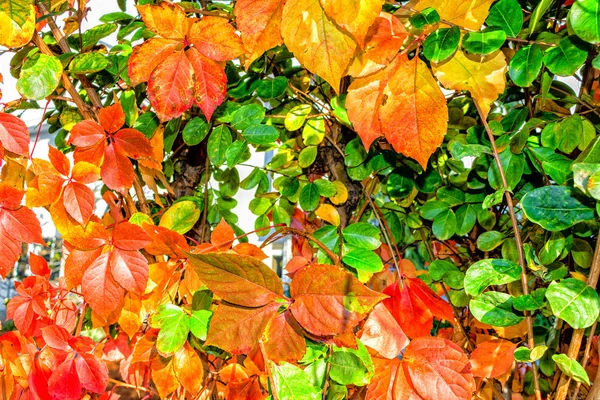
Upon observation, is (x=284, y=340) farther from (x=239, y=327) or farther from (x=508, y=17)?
(x=508, y=17)

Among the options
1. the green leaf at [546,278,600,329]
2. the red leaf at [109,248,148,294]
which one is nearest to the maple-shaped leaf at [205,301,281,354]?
the red leaf at [109,248,148,294]

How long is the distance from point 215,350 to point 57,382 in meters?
0.18

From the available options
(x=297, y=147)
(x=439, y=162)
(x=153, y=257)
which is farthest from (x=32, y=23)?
(x=439, y=162)

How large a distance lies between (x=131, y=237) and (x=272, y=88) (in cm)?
26

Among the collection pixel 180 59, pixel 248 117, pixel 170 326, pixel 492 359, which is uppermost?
pixel 180 59

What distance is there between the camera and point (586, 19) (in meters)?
0.39

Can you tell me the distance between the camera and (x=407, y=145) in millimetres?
449

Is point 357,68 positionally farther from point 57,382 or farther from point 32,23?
point 57,382

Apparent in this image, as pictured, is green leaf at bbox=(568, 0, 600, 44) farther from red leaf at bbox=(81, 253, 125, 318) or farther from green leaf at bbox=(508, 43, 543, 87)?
red leaf at bbox=(81, 253, 125, 318)

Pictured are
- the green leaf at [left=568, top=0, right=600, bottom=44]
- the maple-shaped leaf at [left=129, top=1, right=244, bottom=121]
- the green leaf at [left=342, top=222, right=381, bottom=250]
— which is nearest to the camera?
the green leaf at [left=568, top=0, right=600, bottom=44]

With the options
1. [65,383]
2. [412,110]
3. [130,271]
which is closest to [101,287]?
[130,271]

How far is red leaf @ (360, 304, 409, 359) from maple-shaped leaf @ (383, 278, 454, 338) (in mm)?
49

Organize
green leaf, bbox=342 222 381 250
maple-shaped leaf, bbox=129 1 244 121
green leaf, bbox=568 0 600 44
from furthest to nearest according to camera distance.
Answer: green leaf, bbox=342 222 381 250, maple-shaped leaf, bbox=129 1 244 121, green leaf, bbox=568 0 600 44

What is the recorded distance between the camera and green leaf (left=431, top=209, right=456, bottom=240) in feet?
2.16
